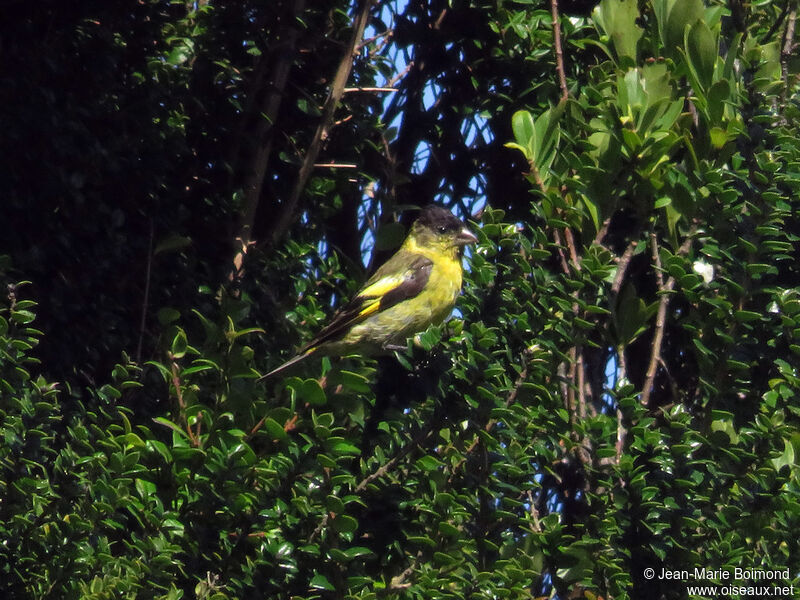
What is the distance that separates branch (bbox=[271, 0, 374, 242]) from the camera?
15.8 feet

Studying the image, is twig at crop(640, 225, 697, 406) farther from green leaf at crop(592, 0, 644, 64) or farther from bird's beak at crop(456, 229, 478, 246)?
bird's beak at crop(456, 229, 478, 246)

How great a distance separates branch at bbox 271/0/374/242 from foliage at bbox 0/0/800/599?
0.08 ft

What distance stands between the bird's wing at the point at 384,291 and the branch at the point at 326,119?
0.56 m

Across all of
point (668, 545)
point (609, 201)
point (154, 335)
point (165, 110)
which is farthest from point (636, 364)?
point (165, 110)

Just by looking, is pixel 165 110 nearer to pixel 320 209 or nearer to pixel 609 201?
pixel 320 209

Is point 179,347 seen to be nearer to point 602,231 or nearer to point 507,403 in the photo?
point 507,403

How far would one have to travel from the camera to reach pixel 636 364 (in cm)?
446

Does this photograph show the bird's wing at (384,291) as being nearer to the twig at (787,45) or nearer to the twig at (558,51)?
the twig at (558,51)

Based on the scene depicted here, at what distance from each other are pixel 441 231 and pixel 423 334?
2.50 m

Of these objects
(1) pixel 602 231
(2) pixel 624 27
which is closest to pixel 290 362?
(1) pixel 602 231

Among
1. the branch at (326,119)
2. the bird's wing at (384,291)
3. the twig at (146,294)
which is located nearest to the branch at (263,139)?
the branch at (326,119)

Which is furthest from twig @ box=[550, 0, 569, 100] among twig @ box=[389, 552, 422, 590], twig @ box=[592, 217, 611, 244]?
twig @ box=[389, 552, 422, 590]

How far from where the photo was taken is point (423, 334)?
364 centimetres

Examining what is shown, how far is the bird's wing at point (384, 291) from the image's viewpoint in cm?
525
